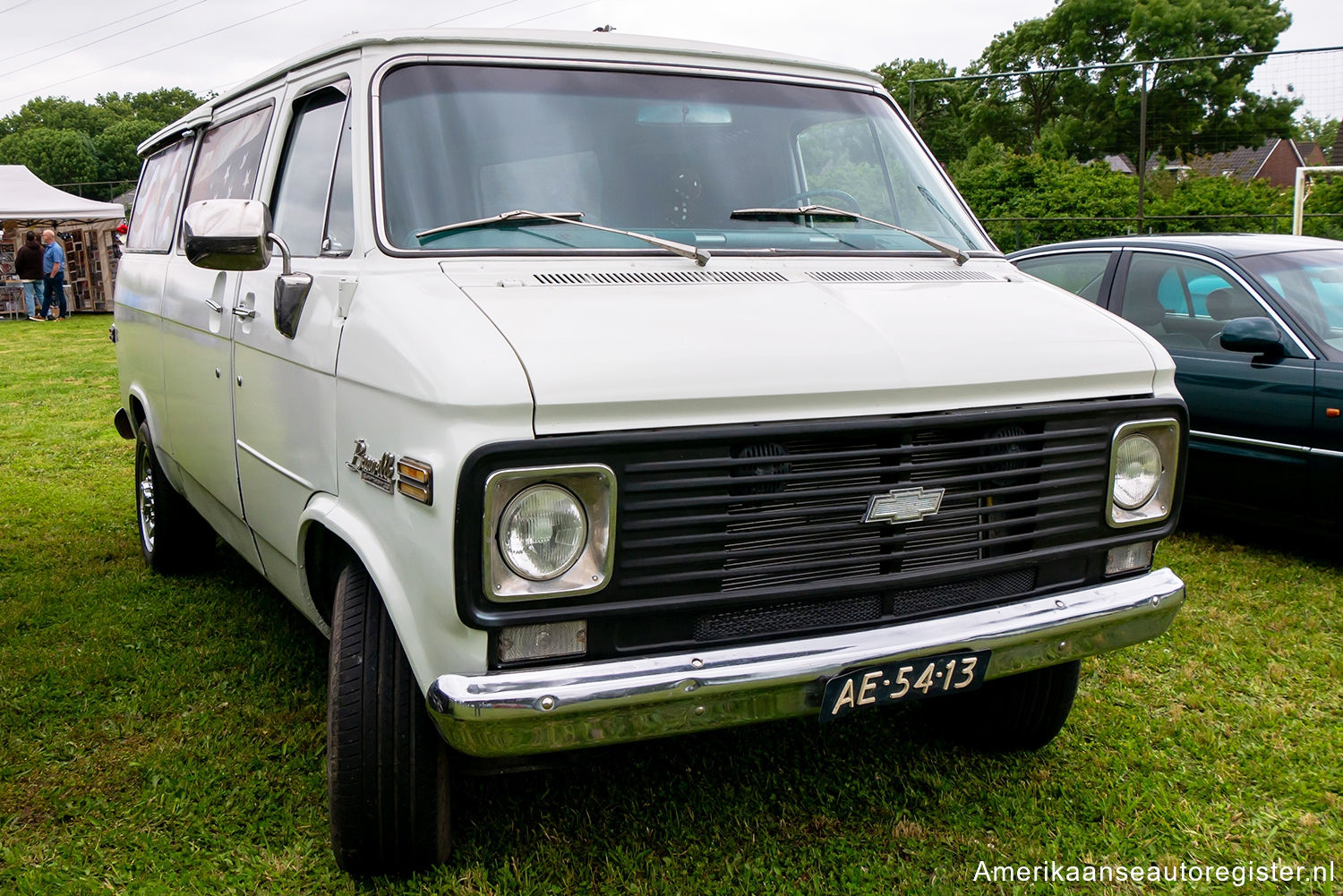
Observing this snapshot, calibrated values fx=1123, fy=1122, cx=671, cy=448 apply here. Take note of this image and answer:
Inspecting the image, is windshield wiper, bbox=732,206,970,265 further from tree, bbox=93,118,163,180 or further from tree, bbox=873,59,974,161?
tree, bbox=93,118,163,180

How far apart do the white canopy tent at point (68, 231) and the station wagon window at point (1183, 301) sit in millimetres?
22079

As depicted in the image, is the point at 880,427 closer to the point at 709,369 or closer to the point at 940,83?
the point at 709,369

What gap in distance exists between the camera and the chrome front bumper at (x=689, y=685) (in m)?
2.26

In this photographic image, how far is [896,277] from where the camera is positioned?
3.17m

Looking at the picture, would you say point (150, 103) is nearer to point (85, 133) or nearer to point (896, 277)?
point (85, 133)

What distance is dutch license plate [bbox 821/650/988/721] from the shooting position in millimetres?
2506

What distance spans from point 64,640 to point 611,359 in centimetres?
334

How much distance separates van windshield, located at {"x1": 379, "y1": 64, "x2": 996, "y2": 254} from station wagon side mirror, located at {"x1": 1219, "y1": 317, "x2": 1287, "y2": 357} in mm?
2392

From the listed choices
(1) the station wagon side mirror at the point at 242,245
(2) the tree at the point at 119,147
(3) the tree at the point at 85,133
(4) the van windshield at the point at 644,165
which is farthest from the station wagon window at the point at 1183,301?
(2) the tree at the point at 119,147

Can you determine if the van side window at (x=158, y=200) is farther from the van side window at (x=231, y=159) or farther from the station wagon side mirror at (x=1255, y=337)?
the station wagon side mirror at (x=1255, y=337)

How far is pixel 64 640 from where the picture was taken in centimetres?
454

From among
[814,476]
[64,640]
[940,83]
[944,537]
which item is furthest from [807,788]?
[940,83]

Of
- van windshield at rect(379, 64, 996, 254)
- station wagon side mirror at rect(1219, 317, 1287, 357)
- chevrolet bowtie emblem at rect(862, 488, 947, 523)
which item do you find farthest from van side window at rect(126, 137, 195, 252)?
station wagon side mirror at rect(1219, 317, 1287, 357)

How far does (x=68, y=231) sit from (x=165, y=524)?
24.5 m
